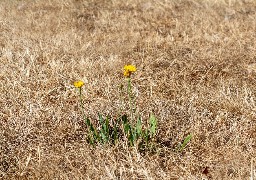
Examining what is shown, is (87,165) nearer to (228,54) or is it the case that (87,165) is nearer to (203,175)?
(203,175)

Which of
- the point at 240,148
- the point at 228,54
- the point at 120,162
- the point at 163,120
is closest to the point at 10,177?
the point at 120,162

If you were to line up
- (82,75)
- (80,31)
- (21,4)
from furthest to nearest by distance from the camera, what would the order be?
(21,4)
(80,31)
(82,75)

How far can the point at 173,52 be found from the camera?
5.25m

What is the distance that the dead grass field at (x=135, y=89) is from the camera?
7.90 ft

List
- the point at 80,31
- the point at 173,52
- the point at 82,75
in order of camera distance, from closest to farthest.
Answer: the point at 82,75 → the point at 173,52 → the point at 80,31

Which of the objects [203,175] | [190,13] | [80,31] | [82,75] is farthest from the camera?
[190,13]

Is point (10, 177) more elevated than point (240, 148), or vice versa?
point (240, 148)

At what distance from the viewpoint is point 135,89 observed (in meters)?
3.66

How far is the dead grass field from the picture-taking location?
241 cm

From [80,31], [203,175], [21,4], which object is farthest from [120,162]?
[21,4]

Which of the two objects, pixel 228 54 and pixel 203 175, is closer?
pixel 203 175

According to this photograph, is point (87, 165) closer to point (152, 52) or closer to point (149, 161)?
point (149, 161)

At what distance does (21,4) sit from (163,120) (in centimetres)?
712

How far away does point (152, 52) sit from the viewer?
5258mm
